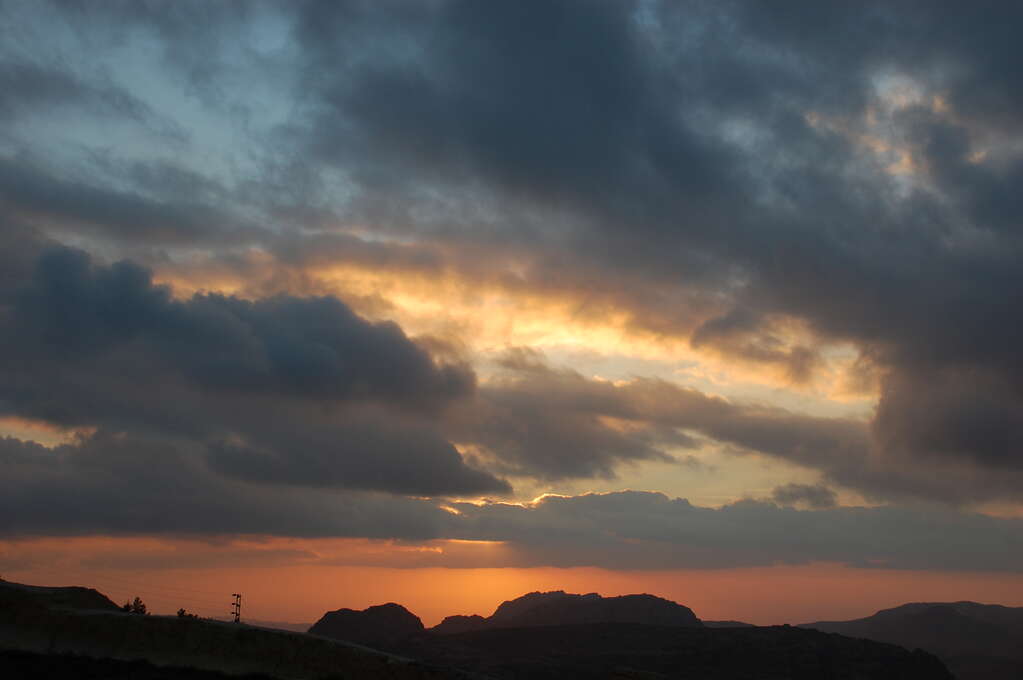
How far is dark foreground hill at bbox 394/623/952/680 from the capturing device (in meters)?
145

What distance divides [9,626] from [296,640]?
16661mm

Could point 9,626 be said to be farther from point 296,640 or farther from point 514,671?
point 514,671

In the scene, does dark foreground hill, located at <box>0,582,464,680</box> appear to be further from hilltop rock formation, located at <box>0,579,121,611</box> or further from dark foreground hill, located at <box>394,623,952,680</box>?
dark foreground hill, located at <box>394,623,952,680</box>

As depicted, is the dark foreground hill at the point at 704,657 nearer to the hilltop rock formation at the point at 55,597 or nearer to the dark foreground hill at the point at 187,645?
the hilltop rock formation at the point at 55,597

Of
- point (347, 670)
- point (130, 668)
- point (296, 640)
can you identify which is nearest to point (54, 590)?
point (130, 668)

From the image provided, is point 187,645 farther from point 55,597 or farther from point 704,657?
point 704,657

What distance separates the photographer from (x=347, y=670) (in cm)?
4684

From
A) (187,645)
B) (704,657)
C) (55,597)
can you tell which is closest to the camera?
(187,645)

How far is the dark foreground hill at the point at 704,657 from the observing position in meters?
145

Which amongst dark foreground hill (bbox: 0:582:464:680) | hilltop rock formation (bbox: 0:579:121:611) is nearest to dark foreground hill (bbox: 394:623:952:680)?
hilltop rock formation (bbox: 0:579:121:611)

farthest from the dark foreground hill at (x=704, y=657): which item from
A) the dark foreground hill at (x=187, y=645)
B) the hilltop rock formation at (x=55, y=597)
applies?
the dark foreground hill at (x=187, y=645)

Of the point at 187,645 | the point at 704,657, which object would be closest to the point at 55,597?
the point at 187,645

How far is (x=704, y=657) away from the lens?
159 metres

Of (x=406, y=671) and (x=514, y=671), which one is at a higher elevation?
(x=406, y=671)
